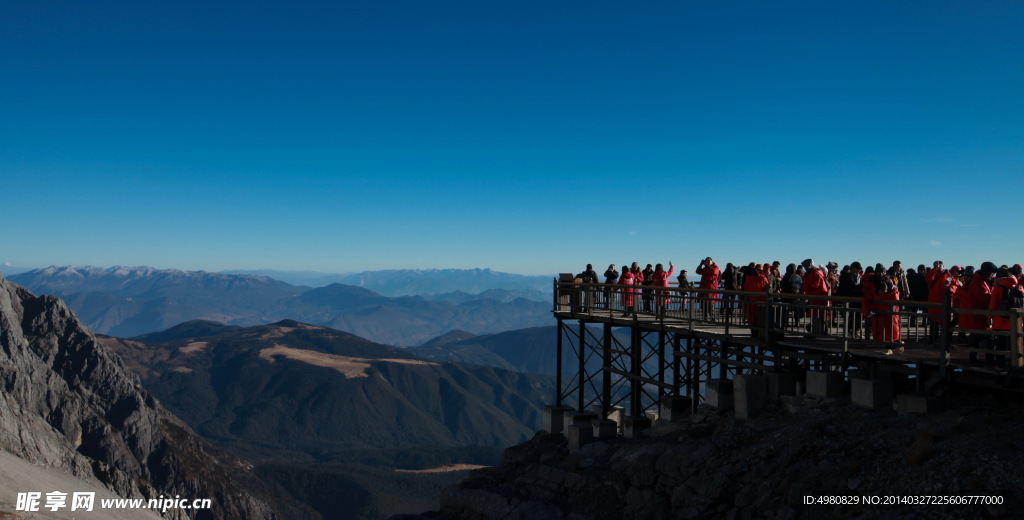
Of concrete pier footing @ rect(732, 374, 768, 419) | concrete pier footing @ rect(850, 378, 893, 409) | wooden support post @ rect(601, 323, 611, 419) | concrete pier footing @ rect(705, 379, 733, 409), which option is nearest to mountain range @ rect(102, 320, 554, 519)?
wooden support post @ rect(601, 323, 611, 419)

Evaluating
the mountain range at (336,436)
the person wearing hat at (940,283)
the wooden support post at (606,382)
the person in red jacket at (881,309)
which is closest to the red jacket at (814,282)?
the person in red jacket at (881,309)

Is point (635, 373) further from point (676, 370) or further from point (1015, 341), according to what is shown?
point (1015, 341)

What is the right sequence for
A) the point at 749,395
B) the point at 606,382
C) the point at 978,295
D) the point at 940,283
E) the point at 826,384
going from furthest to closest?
the point at 606,382
the point at 940,283
the point at 749,395
the point at 826,384
the point at 978,295

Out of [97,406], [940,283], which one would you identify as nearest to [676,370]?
[940,283]

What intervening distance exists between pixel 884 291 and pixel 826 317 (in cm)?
309

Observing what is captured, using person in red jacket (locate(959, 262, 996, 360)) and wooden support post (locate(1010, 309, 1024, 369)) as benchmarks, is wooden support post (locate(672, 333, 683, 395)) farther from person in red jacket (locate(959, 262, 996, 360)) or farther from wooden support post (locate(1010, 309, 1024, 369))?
wooden support post (locate(1010, 309, 1024, 369))

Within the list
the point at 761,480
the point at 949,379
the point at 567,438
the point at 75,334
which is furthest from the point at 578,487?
the point at 75,334

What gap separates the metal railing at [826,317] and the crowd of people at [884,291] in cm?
5

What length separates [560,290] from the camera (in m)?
23.8

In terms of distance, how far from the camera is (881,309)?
1480 centimetres

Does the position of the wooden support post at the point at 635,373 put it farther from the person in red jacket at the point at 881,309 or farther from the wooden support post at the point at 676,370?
the person in red jacket at the point at 881,309

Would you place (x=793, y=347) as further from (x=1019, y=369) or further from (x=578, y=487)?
(x=578, y=487)

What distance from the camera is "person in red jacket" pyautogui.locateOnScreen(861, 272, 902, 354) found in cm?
1432

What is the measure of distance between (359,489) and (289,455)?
5548 cm
